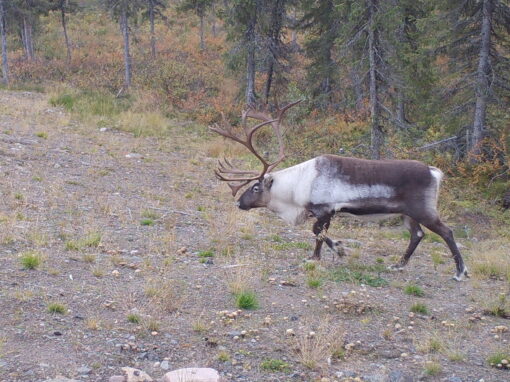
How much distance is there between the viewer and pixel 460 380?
522 cm

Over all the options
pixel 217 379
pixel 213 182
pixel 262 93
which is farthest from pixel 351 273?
pixel 262 93

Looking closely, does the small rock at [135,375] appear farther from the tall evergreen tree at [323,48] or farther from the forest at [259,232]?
the tall evergreen tree at [323,48]

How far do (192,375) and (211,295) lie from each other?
2074 mm

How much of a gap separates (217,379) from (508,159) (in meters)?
10.4

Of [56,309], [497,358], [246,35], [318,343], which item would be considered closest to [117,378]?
[56,309]

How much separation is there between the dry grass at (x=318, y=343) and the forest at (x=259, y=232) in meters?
0.02

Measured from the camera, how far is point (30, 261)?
7117mm

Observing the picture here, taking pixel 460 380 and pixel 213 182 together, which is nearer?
pixel 460 380

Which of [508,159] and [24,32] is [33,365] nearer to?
[508,159]

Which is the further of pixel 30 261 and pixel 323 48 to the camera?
pixel 323 48

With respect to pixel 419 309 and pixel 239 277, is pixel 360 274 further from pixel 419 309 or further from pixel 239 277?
pixel 239 277

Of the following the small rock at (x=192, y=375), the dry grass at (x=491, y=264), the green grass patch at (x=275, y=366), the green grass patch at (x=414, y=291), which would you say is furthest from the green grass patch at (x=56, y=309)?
the dry grass at (x=491, y=264)

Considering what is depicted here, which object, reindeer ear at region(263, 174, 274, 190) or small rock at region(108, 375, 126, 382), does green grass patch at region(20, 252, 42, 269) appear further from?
reindeer ear at region(263, 174, 274, 190)

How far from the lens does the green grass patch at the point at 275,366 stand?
5277 mm
